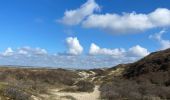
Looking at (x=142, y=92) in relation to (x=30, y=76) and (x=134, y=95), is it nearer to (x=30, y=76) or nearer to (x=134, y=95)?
(x=134, y=95)

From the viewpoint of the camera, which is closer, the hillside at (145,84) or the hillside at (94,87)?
the hillside at (94,87)

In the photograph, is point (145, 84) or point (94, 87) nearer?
point (145, 84)

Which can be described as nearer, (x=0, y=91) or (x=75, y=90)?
(x=0, y=91)

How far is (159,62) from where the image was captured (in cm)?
6488

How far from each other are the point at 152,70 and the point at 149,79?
791 cm

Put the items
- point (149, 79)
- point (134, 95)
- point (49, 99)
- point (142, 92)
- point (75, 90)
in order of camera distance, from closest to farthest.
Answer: point (49, 99) < point (134, 95) < point (142, 92) < point (75, 90) < point (149, 79)

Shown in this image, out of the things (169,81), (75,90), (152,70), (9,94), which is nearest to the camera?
(9,94)

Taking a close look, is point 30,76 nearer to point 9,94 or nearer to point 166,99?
point 166,99

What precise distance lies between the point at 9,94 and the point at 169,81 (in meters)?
31.0

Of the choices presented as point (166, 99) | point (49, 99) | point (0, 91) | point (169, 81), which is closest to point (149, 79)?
point (169, 81)

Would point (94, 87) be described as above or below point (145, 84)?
below

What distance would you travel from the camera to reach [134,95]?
34906mm

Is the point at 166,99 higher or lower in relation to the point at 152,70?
lower

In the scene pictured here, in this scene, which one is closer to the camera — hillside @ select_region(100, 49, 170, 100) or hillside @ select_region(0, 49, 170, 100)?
hillside @ select_region(0, 49, 170, 100)
